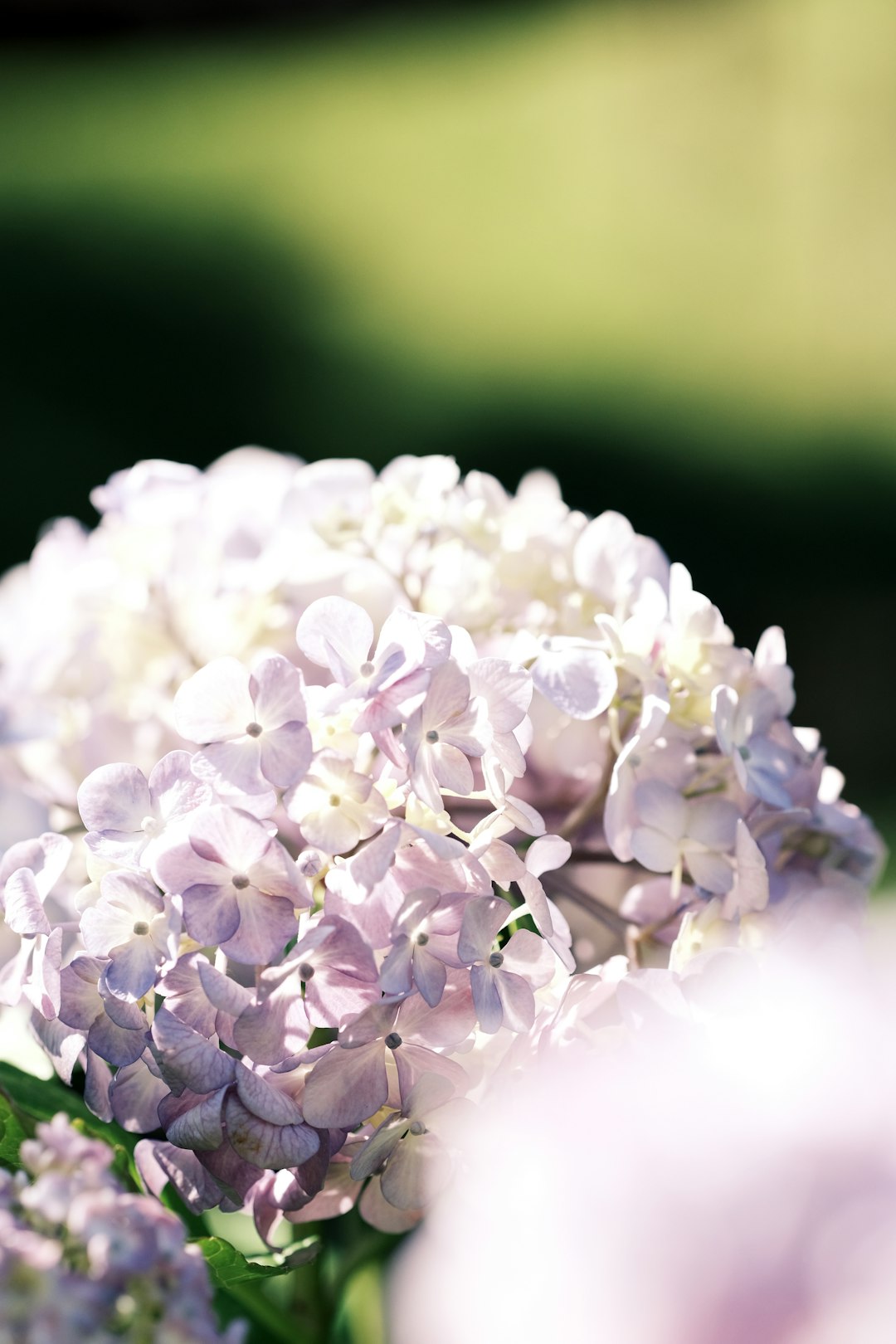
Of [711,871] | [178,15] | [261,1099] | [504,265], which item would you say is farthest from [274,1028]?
[178,15]

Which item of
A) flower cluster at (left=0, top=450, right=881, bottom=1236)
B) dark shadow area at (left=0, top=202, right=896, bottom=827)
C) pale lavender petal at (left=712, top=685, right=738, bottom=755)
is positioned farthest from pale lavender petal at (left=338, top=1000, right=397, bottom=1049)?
dark shadow area at (left=0, top=202, right=896, bottom=827)

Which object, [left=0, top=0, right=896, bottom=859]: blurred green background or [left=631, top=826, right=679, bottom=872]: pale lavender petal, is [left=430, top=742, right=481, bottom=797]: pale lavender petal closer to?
[left=631, top=826, right=679, bottom=872]: pale lavender petal

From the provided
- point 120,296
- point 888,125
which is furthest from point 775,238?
point 120,296

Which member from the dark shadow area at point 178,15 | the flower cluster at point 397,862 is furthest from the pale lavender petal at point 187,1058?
the dark shadow area at point 178,15

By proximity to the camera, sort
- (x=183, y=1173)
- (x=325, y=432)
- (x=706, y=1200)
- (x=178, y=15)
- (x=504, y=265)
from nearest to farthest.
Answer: (x=706, y=1200), (x=183, y=1173), (x=325, y=432), (x=504, y=265), (x=178, y=15)

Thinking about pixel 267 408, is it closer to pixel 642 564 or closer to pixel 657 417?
pixel 657 417

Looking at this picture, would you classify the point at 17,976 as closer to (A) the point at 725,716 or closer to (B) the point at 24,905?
(B) the point at 24,905
